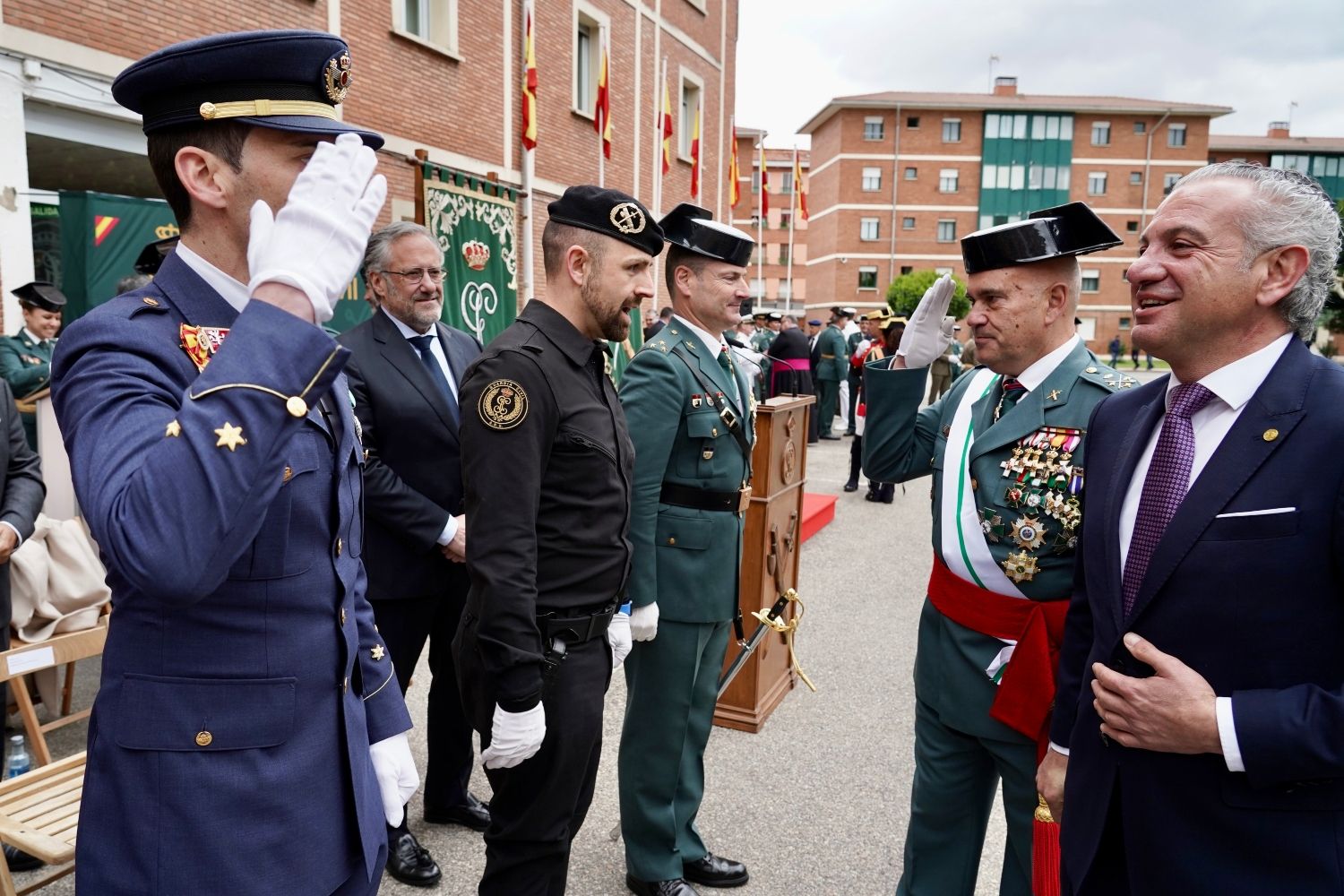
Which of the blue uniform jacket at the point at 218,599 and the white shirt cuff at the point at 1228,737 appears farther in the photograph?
the white shirt cuff at the point at 1228,737

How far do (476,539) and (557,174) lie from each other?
1275 cm

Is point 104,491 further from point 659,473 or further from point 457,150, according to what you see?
point 457,150

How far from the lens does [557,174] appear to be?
45.9 feet

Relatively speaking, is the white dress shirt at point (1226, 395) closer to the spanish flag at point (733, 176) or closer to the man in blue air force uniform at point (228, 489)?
the man in blue air force uniform at point (228, 489)

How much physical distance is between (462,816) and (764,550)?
75.5 inches

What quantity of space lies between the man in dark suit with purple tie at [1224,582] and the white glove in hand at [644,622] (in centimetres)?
141

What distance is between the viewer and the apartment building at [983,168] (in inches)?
2089

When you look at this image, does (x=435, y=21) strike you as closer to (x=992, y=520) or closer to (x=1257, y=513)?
(x=992, y=520)

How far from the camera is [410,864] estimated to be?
3.12 m

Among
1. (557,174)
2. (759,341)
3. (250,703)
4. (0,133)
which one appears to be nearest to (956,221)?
(759,341)

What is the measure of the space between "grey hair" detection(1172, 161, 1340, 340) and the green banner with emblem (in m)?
A: 9.42

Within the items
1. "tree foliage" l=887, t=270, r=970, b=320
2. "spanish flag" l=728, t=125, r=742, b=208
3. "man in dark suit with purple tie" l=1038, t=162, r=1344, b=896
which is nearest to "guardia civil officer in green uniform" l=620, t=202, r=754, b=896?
"man in dark suit with purple tie" l=1038, t=162, r=1344, b=896

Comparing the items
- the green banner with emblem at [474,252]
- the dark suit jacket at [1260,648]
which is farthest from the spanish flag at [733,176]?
the dark suit jacket at [1260,648]

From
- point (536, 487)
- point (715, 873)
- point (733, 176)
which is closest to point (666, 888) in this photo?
point (715, 873)
